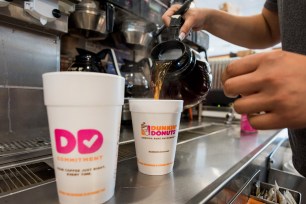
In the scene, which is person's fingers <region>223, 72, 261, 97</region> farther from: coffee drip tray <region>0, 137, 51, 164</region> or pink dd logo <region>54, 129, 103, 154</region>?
coffee drip tray <region>0, 137, 51, 164</region>

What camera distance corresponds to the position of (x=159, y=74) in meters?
0.49

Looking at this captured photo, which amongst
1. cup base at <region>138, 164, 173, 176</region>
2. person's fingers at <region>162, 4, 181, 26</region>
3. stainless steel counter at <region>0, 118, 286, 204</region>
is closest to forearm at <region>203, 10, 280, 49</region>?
person's fingers at <region>162, 4, 181, 26</region>

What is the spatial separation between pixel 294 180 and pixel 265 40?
0.57m

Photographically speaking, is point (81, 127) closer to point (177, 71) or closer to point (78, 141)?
point (78, 141)

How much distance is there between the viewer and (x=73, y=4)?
2.34ft

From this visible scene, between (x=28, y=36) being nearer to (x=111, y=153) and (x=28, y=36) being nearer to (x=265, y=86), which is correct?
(x=111, y=153)

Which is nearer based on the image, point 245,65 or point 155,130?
point 245,65

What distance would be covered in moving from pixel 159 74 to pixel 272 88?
0.27 m

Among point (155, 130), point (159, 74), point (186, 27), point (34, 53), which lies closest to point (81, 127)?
point (155, 130)

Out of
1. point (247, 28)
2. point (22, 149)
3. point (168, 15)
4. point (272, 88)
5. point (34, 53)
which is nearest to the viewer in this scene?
point (272, 88)

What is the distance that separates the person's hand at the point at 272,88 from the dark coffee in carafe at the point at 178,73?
0.20m

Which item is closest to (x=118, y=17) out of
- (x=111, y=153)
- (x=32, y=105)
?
(x=32, y=105)

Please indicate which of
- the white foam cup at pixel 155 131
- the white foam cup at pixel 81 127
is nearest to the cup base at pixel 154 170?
the white foam cup at pixel 155 131

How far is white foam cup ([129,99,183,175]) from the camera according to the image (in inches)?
15.4
